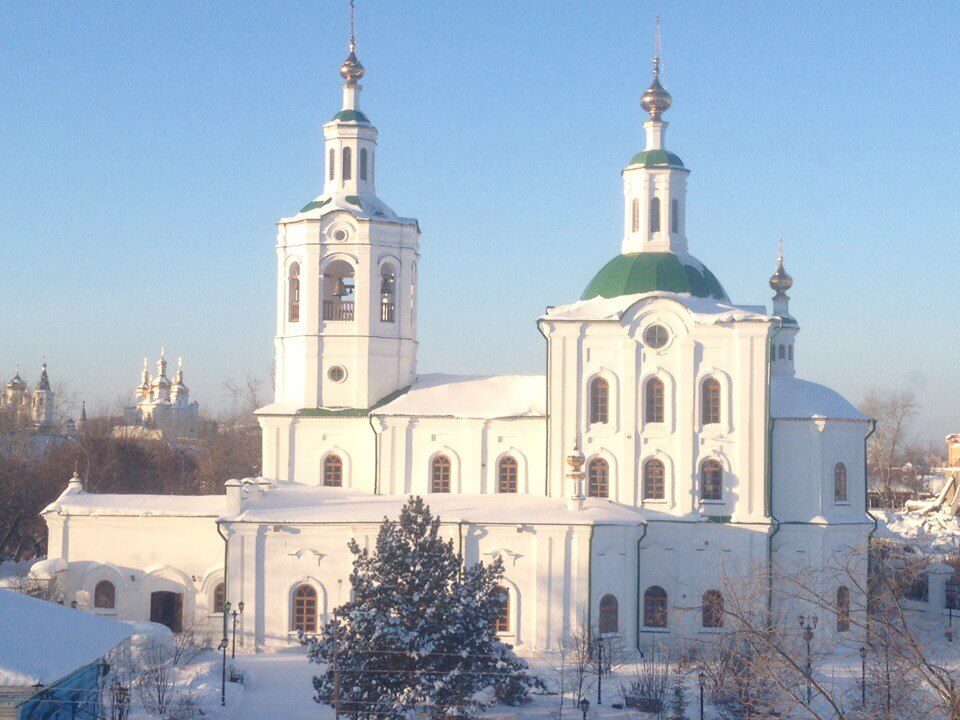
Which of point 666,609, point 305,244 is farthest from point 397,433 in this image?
point 666,609

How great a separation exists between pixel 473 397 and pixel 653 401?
378 centimetres

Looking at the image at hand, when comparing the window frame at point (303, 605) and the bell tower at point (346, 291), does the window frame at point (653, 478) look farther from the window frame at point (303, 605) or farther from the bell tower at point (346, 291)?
the window frame at point (303, 605)

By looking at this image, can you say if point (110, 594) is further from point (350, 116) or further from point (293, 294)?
point (350, 116)

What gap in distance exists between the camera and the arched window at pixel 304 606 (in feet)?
76.0

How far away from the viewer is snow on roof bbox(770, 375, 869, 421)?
81.3 ft

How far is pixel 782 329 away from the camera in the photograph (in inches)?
1073

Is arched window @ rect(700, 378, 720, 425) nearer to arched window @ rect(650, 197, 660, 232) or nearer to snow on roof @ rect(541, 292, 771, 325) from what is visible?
snow on roof @ rect(541, 292, 771, 325)

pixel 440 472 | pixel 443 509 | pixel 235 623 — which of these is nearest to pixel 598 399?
pixel 440 472

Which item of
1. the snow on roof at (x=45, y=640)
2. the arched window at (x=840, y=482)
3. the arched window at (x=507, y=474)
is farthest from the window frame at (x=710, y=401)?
the snow on roof at (x=45, y=640)

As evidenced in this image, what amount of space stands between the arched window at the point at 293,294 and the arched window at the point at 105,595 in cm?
650

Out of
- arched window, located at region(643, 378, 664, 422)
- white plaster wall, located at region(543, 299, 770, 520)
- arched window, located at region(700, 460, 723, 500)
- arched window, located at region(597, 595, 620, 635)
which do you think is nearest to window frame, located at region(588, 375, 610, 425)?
white plaster wall, located at region(543, 299, 770, 520)

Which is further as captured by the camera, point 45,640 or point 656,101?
point 656,101

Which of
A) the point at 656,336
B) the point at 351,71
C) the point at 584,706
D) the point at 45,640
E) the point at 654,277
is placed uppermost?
the point at 351,71

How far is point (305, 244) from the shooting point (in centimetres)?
2592
